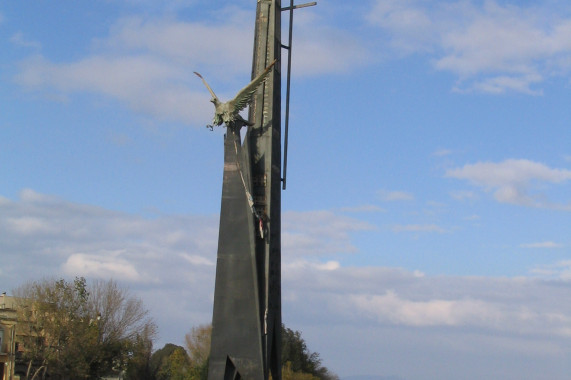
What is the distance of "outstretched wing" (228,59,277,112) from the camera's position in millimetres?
23875

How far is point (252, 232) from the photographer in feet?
76.9

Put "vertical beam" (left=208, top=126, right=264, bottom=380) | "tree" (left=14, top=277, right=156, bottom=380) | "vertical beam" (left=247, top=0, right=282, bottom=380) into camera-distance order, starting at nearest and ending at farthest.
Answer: "vertical beam" (left=208, top=126, right=264, bottom=380), "vertical beam" (left=247, top=0, right=282, bottom=380), "tree" (left=14, top=277, right=156, bottom=380)

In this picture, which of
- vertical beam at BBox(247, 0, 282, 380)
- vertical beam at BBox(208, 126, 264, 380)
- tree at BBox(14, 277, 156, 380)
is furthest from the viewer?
tree at BBox(14, 277, 156, 380)

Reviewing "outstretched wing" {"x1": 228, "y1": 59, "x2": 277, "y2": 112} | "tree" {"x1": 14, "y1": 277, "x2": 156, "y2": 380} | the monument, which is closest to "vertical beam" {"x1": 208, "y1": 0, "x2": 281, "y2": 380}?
the monument

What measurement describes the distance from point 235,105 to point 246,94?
1.69ft

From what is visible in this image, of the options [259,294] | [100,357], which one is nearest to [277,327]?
[259,294]

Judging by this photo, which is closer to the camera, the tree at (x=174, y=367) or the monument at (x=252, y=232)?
the monument at (x=252, y=232)

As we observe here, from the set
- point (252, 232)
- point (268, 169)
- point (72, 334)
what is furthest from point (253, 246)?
point (72, 334)

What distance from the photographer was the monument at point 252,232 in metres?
22.9

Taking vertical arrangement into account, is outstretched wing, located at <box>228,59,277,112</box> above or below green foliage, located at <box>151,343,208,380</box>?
above

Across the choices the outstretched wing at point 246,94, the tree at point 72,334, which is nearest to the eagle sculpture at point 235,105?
the outstretched wing at point 246,94

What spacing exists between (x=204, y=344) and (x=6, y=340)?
1766 cm

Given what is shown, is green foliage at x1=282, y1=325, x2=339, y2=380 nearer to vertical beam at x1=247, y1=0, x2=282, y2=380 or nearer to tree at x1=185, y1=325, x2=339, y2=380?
tree at x1=185, y1=325, x2=339, y2=380

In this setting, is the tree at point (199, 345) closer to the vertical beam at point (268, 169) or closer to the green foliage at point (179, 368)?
the green foliage at point (179, 368)
